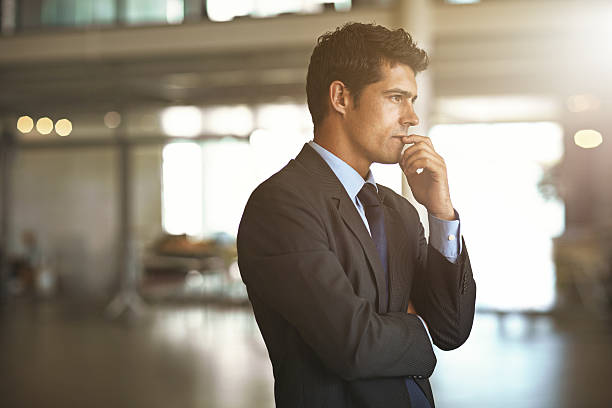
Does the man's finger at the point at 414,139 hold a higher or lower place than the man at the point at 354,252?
higher

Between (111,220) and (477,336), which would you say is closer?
(477,336)

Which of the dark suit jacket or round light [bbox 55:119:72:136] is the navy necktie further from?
round light [bbox 55:119:72:136]

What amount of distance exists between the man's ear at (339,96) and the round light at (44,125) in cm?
1012

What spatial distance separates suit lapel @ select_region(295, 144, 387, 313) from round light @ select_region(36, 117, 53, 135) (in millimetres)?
10098

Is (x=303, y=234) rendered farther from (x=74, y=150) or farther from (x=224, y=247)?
(x=74, y=150)

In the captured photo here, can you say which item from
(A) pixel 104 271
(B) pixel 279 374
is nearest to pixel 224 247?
(A) pixel 104 271

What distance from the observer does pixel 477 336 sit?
7.58 metres

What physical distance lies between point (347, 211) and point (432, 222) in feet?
0.66

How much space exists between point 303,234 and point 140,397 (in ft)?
13.7

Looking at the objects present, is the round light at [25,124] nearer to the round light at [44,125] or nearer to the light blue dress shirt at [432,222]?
the round light at [44,125]

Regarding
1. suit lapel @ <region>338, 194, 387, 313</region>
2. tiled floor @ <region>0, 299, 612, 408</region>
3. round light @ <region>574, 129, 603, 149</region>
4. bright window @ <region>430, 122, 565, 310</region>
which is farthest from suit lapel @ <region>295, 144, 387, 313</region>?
round light @ <region>574, 129, 603, 149</region>

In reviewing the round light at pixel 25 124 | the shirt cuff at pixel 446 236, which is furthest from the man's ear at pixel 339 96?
the round light at pixel 25 124

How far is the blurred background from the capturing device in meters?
6.58

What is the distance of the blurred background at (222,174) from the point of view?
6.58m
